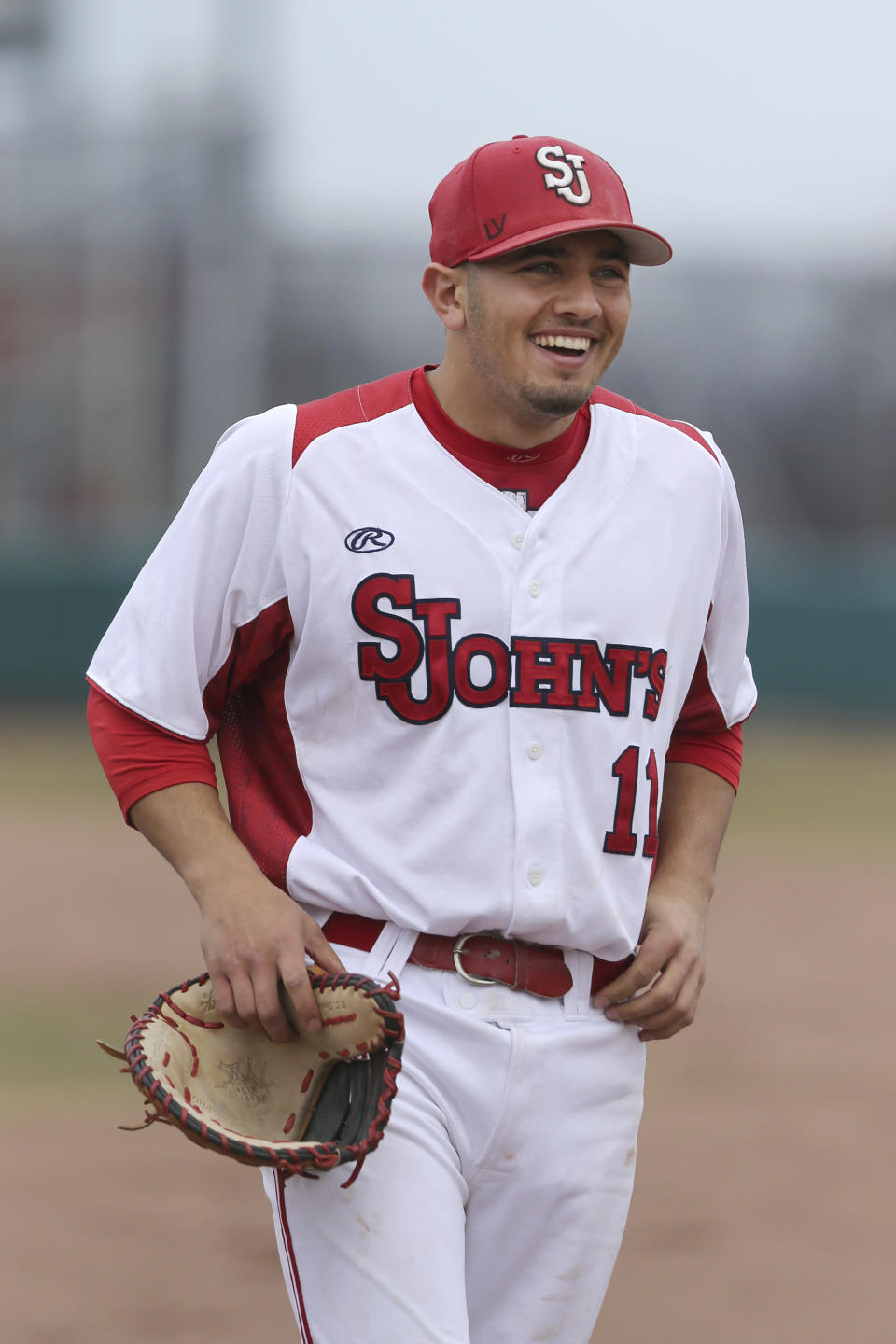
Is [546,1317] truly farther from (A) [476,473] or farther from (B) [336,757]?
(A) [476,473]

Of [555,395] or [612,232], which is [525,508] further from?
[612,232]

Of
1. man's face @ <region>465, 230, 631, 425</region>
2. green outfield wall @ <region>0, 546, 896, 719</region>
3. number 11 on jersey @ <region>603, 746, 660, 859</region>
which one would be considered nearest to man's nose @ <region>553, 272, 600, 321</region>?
man's face @ <region>465, 230, 631, 425</region>

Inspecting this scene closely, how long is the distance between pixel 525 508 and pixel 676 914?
63cm

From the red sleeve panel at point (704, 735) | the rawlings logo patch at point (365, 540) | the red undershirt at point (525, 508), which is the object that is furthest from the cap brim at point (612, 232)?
the red sleeve panel at point (704, 735)

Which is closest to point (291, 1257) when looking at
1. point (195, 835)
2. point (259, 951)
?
point (259, 951)

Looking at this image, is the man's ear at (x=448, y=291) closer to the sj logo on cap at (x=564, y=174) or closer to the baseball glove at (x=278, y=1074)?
the sj logo on cap at (x=564, y=174)

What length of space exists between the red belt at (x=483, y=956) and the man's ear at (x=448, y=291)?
2.77 ft

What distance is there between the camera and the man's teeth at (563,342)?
240 centimetres

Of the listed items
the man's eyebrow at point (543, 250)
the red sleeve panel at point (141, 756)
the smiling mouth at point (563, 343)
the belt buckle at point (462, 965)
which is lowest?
the belt buckle at point (462, 965)

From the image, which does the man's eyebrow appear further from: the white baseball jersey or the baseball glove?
the baseball glove

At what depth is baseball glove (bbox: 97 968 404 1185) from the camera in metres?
2.18

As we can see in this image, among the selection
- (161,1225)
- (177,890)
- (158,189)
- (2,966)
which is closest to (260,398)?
(158,189)

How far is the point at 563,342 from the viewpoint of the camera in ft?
7.86

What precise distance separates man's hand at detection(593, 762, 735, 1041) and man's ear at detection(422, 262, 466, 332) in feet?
2.58
